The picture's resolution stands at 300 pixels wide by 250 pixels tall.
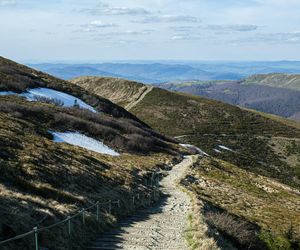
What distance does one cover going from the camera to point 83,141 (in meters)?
39.0

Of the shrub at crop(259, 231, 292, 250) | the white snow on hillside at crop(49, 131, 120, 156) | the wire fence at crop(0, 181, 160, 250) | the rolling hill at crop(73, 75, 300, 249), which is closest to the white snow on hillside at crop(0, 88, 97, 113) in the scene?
the white snow on hillside at crop(49, 131, 120, 156)

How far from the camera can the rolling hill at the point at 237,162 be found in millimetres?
24828

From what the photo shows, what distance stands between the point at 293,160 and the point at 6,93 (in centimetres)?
5963

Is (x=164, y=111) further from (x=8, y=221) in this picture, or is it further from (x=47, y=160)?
(x=8, y=221)

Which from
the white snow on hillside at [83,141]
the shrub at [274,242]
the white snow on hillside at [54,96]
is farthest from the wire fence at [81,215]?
the white snow on hillside at [54,96]

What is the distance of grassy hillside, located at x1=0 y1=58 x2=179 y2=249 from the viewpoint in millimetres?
13555

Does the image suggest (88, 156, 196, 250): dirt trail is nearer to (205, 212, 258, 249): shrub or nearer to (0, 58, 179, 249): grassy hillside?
(0, 58, 179, 249): grassy hillside

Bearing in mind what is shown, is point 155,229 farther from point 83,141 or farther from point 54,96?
point 54,96

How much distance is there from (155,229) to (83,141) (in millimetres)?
22580

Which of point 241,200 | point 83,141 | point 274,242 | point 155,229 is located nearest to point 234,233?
point 274,242

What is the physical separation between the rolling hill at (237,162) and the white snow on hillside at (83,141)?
813 cm

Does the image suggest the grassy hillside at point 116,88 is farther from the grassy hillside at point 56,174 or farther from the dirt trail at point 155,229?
the dirt trail at point 155,229

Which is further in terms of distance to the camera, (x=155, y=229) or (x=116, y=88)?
(x=116, y=88)

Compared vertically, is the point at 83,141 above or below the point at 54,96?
below
